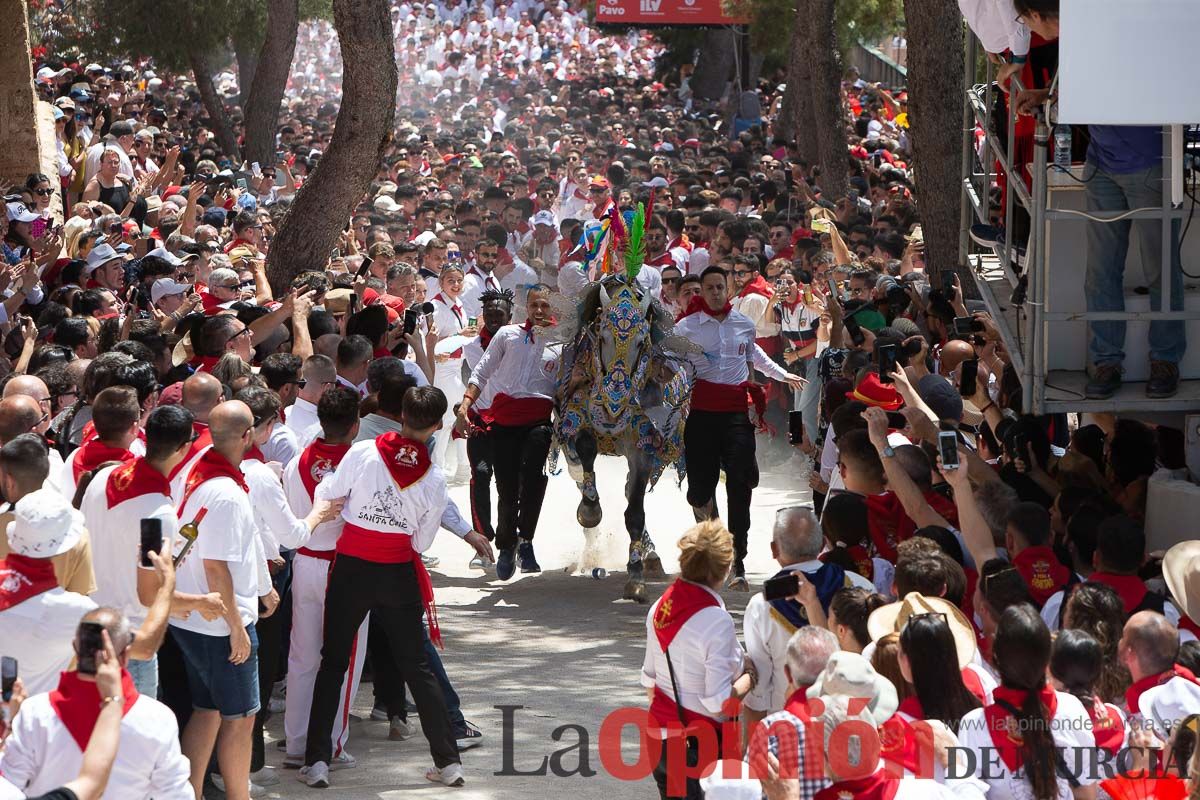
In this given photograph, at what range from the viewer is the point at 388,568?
693 cm

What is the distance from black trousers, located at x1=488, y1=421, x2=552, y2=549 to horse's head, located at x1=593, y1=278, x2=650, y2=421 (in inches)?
30.1

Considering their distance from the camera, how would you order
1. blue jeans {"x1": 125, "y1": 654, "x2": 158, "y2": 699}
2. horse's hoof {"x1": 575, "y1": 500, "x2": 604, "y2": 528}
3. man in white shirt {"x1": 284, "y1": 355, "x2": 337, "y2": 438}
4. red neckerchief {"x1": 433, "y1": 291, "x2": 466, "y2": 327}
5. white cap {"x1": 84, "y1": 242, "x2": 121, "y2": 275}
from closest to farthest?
blue jeans {"x1": 125, "y1": 654, "x2": 158, "y2": 699} < man in white shirt {"x1": 284, "y1": 355, "x2": 337, "y2": 438} < horse's hoof {"x1": 575, "y1": 500, "x2": 604, "y2": 528} < white cap {"x1": 84, "y1": 242, "x2": 121, "y2": 275} < red neckerchief {"x1": 433, "y1": 291, "x2": 466, "y2": 327}

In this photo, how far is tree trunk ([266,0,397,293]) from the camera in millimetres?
11844

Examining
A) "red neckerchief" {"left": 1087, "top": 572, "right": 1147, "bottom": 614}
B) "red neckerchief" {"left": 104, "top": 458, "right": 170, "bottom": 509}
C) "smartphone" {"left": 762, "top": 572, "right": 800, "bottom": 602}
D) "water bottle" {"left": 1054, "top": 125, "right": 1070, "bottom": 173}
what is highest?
"water bottle" {"left": 1054, "top": 125, "right": 1070, "bottom": 173}

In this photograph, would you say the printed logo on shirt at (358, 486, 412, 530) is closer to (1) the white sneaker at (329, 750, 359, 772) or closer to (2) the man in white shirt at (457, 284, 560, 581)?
(1) the white sneaker at (329, 750, 359, 772)

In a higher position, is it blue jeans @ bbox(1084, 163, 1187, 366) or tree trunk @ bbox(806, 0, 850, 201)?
tree trunk @ bbox(806, 0, 850, 201)

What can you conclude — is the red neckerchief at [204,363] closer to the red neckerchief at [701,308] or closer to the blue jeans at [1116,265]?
the red neckerchief at [701,308]

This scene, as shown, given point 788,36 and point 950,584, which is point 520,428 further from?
point 788,36

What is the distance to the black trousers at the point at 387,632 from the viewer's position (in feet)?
22.7

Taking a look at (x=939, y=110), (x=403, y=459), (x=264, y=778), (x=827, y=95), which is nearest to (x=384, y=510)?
(x=403, y=459)

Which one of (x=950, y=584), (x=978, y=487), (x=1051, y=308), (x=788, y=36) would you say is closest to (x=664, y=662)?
(x=950, y=584)

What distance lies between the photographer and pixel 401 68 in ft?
121

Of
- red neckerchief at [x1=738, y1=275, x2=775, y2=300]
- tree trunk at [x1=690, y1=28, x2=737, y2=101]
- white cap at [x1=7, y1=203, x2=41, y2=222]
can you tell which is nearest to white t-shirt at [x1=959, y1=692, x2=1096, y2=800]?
red neckerchief at [x1=738, y1=275, x2=775, y2=300]

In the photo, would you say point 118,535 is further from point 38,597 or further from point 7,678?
point 7,678
